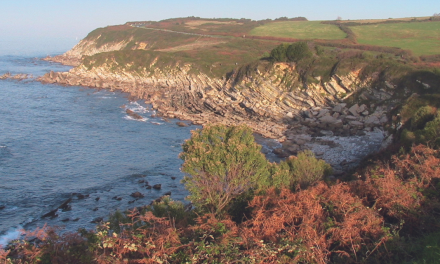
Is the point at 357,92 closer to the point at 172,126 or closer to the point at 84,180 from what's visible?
the point at 172,126

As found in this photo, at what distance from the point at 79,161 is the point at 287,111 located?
92.4 ft

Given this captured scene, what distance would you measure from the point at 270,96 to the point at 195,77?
22.6m

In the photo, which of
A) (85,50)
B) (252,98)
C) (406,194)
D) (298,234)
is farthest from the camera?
(85,50)

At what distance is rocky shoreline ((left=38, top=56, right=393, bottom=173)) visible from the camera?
36362 millimetres

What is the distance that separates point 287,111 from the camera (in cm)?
4859

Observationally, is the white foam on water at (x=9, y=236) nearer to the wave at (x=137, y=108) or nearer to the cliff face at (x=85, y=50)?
the wave at (x=137, y=108)

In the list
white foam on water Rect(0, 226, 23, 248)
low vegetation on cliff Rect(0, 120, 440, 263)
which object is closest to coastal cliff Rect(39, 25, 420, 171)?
low vegetation on cliff Rect(0, 120, 440, 263)

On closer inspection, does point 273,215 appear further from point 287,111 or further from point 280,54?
point 280,54

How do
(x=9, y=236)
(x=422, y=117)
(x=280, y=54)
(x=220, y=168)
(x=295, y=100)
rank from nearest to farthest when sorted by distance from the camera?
(x=220, y=168)
(x=9, y=236)
(x=422, y=117)
(x=295, y=100)
(x=280, y=54)

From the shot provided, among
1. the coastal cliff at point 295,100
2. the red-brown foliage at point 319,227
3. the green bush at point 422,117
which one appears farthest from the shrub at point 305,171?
the green bush at point 422,117

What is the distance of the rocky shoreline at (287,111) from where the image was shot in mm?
36362

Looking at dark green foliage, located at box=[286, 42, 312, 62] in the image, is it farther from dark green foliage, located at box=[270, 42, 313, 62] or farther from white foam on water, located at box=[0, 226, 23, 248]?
white foam on water, located at box=[0, 226, 23, 248]

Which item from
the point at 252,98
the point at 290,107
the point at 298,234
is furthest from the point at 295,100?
the point at 298,234

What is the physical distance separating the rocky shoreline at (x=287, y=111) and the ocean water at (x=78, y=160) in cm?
678
